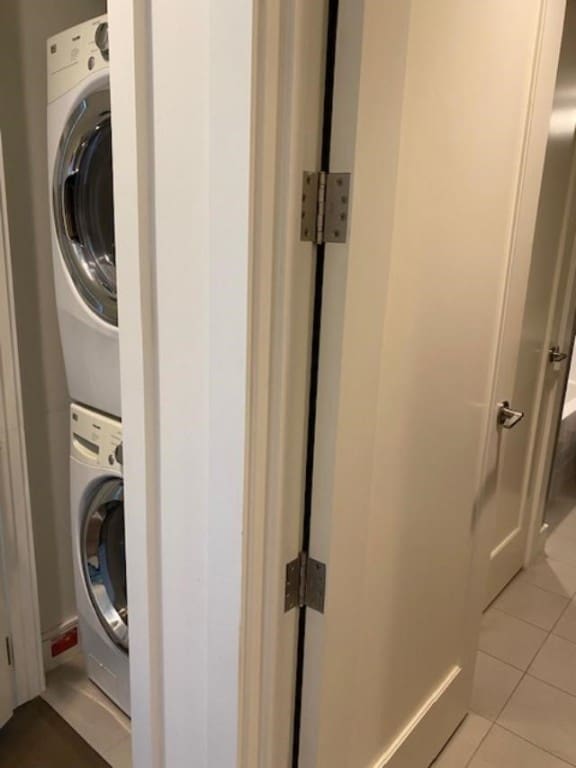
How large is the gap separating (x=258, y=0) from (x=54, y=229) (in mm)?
1030

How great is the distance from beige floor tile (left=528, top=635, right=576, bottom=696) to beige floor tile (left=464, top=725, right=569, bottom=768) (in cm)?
31

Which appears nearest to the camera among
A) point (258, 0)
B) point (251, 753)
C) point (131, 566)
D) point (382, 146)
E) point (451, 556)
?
point (258, 0)

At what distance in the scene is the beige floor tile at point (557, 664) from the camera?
76.6 inches

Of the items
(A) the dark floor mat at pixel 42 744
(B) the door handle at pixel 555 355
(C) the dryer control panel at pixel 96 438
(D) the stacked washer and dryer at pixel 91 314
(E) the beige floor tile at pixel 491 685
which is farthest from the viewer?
(B) the door handle at pixel 555 355

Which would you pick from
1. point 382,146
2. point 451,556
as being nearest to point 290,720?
point 451,556

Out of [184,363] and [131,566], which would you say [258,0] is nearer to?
[184,363]

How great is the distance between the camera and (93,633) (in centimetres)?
178

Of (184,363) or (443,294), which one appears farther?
(443,294)

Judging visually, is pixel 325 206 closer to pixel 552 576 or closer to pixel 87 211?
pixel 87 211

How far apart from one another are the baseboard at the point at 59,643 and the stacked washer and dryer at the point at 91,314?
0.26m

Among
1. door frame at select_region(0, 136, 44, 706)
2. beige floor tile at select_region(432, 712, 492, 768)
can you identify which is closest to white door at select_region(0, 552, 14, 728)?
door frame at select_region(0, 136, 44, 706)

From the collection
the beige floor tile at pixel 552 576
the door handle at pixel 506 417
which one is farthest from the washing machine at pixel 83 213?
the beige floor tile at pixel 552 576

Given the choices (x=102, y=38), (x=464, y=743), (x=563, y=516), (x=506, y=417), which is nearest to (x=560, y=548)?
(x=563, y=516)

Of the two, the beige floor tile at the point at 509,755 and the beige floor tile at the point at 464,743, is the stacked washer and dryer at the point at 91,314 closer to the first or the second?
the beige floor tile at the point at 464,743
